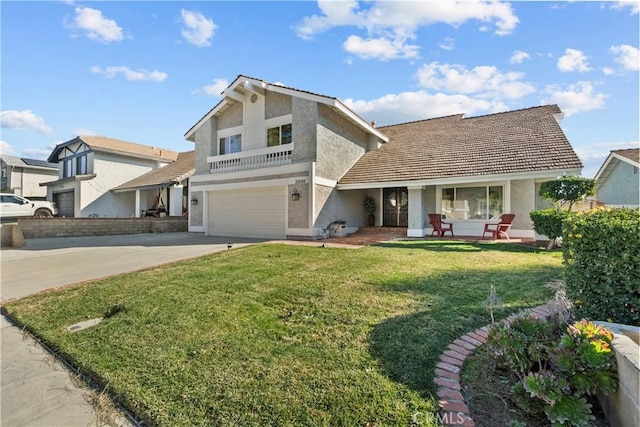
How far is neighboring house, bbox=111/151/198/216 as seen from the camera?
2216cm

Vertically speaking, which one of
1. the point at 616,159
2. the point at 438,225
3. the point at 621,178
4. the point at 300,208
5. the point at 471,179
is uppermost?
the point at 616,159

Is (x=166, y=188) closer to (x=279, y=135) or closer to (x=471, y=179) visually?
(x=279, y=135)

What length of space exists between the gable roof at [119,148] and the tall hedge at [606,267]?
30471 millimetres

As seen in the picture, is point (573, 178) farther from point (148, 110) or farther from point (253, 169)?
point (148, 110)

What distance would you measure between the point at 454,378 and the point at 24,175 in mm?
43459

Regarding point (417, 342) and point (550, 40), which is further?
point (550, 40)

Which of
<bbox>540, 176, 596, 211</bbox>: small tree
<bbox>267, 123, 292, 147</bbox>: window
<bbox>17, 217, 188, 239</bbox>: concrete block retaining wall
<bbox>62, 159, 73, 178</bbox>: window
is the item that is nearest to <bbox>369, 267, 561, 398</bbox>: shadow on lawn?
<bbox>540, 176, 596, 211</bbox>: small tree

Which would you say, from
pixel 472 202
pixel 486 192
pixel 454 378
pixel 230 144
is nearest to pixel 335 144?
pixel 230 144

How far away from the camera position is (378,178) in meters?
14.9

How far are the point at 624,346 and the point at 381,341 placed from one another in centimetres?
214

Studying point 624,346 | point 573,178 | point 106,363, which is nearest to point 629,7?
point 573,178

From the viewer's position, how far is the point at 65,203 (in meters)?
26.2

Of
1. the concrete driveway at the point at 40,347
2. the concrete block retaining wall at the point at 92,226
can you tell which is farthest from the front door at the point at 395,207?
the concrete block retaining wall at the point at 92,226

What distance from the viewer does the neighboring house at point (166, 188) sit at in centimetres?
2216
